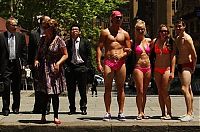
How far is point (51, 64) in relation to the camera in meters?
9.88

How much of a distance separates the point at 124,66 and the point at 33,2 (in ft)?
90.2

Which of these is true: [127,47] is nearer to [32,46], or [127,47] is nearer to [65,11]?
[32,46]

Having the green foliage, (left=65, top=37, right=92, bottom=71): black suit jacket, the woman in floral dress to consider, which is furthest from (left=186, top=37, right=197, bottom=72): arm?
the green foliage

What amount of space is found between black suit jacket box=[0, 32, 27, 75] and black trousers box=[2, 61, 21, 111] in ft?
0.31

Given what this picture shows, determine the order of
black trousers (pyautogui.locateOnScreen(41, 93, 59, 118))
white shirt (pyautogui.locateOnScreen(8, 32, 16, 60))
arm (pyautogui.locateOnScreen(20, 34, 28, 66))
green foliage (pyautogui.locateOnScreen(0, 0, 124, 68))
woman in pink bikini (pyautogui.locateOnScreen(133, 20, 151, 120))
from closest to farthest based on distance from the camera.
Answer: black trousers (pyautogui.locateOnScreen(41, 93, 59, 118)) < woman in pink bikini (pyautogui.locateOnScreen(133, 20, 151, 120)) < white shirt (pyautogui.locateOnScreen(8, 32, 16, 60)) < arm (pyautogui.locateOnScreen(20, 34, 28, 66)) < green foliage (pyautogui.locateOnScreen(0, 0, 124, 68))

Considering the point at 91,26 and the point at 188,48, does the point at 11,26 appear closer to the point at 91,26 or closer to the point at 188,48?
the point at 188,48

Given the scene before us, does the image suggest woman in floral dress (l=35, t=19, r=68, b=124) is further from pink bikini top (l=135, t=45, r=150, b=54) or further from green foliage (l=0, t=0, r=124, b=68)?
green foliage (l=0, t=0, r=124, b=68)

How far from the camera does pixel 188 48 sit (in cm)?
1023

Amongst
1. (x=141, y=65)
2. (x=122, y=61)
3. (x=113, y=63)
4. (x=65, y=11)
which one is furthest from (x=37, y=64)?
(x=65, y=11)

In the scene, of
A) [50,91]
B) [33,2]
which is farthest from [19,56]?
[33,2]

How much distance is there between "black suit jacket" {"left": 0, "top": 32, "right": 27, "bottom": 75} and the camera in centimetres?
1137

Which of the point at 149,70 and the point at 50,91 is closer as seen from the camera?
the point at 50,91

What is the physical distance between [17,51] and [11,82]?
2.40ft

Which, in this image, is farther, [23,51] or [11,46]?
[23,51]
